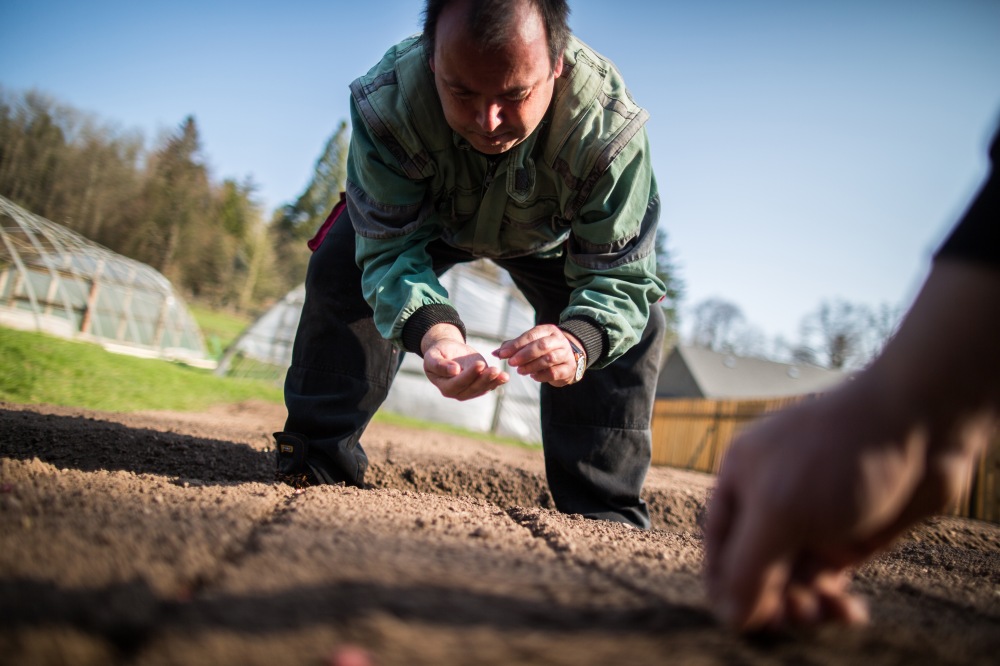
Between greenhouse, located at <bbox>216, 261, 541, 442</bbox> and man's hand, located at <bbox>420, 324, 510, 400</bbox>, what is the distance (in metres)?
10.9

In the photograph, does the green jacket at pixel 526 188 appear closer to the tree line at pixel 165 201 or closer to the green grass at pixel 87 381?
the green grass at pixel 87 381

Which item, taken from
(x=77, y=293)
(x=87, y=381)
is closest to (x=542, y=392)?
(x=87, y=381)

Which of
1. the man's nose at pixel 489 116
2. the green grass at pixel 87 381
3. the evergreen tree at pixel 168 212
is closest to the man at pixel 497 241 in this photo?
the man's nose at pixel 489 116

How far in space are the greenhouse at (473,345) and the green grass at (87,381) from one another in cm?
506

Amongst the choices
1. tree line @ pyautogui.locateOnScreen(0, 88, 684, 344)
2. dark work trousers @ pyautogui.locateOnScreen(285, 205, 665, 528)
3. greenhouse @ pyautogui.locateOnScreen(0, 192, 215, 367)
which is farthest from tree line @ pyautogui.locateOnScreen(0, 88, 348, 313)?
dark work trousers @ pyautogui.locateOnScreen(285, 205, 665, 528)

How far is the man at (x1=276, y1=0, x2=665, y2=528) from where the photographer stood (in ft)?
5.22

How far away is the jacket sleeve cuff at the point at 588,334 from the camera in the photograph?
172 centimetres

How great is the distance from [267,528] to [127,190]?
33615 mm

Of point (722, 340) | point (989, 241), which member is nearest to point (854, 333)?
point (722, 340)

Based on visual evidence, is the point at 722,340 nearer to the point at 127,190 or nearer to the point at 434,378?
the point at 127,190

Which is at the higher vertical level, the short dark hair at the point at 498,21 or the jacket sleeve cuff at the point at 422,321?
the short dark hair at the point at 498,21

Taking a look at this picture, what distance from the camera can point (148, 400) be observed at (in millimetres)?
5332

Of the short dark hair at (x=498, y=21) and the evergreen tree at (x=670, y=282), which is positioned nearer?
the short dark hair at (x=498, y=21)

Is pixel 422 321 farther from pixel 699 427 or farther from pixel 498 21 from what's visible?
A: pixel 699 427
